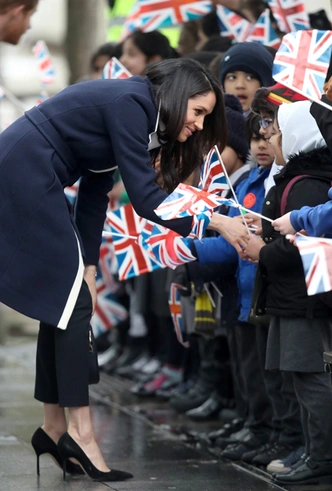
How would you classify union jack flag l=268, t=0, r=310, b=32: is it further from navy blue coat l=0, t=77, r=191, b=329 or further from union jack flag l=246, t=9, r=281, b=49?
navy blue coat l=0, t=77, r=191, b=329

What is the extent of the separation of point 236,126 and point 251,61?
0.48 m

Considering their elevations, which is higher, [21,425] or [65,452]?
[65,452]

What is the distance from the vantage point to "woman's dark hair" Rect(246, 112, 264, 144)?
198 inches

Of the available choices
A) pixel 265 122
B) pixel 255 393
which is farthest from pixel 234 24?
pixel 255 393

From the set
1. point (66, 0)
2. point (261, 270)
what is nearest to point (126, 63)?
point (261, 270)

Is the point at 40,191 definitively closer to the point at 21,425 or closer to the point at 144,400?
the point at 21,425

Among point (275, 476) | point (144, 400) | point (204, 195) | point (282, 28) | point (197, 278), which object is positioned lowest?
point (144, 400)

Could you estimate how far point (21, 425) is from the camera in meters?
6.01

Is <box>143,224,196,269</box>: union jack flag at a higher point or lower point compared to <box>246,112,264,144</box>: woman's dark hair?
lower

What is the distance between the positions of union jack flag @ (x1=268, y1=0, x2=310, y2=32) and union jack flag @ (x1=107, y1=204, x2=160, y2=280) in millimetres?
1618

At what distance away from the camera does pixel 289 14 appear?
250 inches

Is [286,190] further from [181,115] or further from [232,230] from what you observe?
[181,115]

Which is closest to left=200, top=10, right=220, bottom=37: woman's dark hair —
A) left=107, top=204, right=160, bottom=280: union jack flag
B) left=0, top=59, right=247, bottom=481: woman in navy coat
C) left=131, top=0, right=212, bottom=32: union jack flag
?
left=131, top=0, right=212, bottom=32: union jack flag

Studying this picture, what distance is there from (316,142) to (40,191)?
3.85ft
